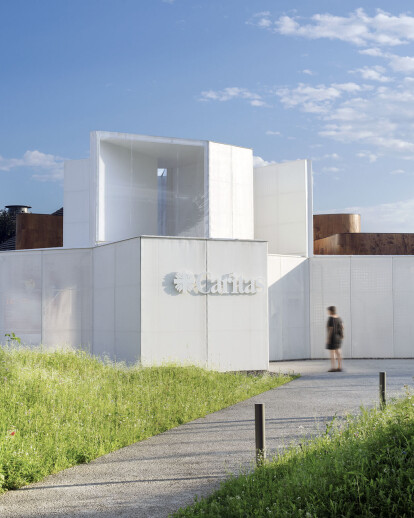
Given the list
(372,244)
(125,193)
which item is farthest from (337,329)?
(372,244)

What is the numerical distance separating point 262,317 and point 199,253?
2491 millimetres

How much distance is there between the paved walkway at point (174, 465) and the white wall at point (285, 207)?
10559 millimetres

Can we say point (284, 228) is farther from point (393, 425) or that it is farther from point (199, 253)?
point (393, 425)

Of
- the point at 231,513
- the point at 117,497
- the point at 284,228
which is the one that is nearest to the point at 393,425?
the point at 231,513

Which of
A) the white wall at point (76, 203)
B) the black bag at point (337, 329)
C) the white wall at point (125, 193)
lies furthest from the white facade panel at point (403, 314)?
the white wall at point (76, 203)

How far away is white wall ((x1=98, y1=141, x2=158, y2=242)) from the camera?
1975 centimetres

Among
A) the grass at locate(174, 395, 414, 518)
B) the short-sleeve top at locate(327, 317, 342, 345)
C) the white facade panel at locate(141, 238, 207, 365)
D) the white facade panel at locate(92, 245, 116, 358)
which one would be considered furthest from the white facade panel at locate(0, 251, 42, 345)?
the grass at locate(174, 395, 414, 518)

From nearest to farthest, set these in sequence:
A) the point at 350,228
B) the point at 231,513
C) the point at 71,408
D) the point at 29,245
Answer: the point at 231,513 < the point at 71,408 < the point at 29,245 < the point at 350,228

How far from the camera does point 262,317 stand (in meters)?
16.5

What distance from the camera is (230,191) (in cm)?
2123

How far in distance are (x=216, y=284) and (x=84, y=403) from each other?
7023mm

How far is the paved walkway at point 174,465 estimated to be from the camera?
19.7ft

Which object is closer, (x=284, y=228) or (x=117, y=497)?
(x=117, y=497)

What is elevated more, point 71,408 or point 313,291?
point 313,291
